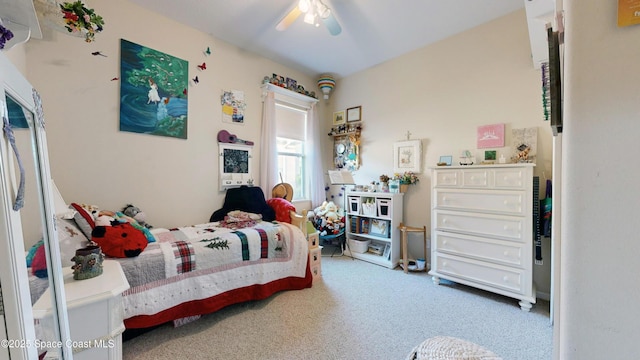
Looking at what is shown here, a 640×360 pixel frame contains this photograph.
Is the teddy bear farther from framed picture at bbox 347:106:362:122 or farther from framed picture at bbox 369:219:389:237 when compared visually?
framed picture at bbox 347:106:362:122

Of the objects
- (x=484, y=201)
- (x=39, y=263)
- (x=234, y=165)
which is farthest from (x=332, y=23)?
(x=39, y=263)

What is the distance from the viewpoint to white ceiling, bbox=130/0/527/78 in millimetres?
2256

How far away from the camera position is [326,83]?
150 inches

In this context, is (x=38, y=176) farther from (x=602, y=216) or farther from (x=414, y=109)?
(x=414, y=109)

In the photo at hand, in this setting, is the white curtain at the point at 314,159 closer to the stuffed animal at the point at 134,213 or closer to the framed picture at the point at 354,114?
the framed picture at the point at 354,114

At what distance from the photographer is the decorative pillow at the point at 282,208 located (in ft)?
9.12

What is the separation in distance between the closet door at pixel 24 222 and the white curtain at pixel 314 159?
306 cm

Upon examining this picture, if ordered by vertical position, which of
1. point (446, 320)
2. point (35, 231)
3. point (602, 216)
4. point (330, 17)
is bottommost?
point (446, 320)

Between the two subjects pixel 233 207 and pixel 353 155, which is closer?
pixel 233 207

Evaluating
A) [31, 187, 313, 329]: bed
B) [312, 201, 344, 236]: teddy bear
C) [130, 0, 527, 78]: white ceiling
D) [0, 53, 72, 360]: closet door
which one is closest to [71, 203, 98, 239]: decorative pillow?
[31, 187, 313, 329]: bed

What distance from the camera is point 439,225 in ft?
8.13

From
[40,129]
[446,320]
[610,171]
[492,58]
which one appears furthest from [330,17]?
[446,320]

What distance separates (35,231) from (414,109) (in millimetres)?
3382

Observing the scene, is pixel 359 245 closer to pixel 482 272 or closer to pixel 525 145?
pixel 482 272
